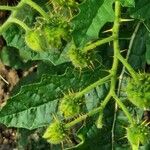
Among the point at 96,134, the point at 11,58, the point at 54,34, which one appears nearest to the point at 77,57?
the point at 54,34

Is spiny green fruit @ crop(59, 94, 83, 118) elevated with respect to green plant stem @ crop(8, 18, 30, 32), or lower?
lower

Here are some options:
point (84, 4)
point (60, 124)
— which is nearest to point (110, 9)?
point (84, 4)

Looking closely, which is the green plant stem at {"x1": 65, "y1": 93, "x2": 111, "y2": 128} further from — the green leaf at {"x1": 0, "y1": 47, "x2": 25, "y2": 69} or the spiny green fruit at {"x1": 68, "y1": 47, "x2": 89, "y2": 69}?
the green leaf at {"x1": 0, "y1": 47, "x2": 25, "y2": 69}

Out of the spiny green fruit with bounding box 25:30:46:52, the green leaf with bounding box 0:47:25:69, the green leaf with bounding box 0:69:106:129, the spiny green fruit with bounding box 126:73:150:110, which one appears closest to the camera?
the spiny green fruit with bounding box 126:73:150:110

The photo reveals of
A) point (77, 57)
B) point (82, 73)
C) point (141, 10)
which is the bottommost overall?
point (82, 73)

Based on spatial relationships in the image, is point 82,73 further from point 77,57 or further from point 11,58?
point 11,58

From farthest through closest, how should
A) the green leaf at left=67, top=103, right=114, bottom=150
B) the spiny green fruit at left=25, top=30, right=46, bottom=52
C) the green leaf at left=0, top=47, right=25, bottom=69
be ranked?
1. the green leaf at left=0, top=47, right=25, bottom=69
2. the green leaf at left=67, top=103, right=114, bottom=150
3. the spiny green fruit at left=25, top=30, right=46, bottom=52

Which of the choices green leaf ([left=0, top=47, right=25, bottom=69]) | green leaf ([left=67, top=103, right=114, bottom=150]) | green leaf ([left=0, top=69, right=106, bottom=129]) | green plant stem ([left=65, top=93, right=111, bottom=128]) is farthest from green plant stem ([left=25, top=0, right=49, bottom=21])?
green leaf ([left=0, top=47, right=25, bottom=69])
